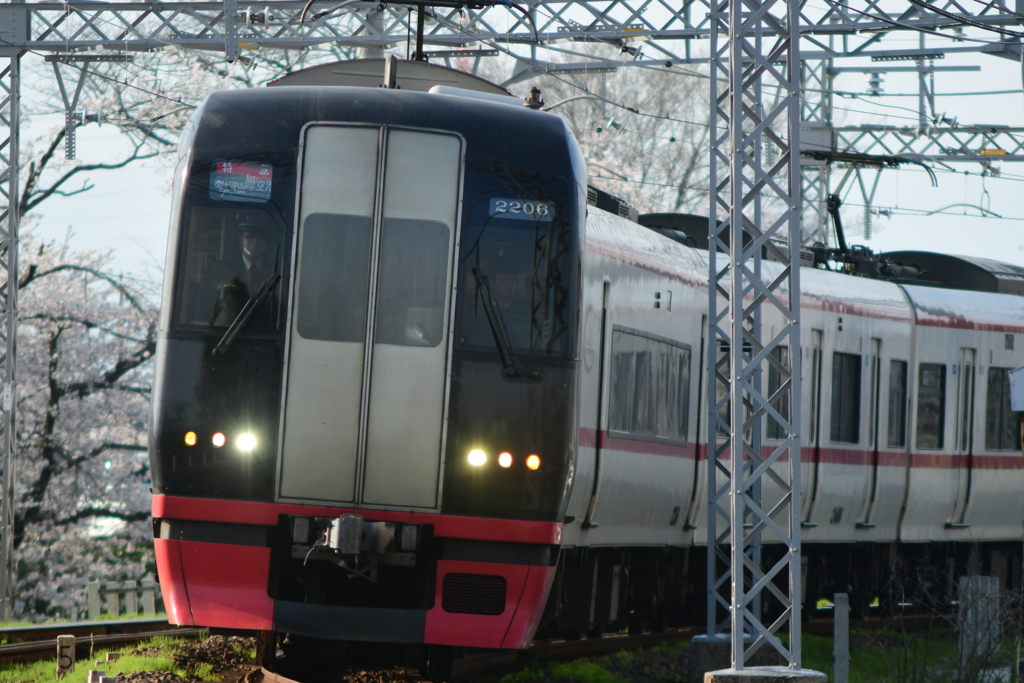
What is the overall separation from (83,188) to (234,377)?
2188cm

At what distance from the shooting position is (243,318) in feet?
25.5

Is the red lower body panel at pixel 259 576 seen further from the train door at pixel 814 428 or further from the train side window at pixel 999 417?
the train side window at pixel 999 417

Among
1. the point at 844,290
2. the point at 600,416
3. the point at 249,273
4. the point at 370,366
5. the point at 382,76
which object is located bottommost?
the point at 600,416

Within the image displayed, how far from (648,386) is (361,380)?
3962 mm

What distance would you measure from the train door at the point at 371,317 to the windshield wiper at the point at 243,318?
0.17m

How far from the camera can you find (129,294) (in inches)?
1122

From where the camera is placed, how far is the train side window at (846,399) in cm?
1429

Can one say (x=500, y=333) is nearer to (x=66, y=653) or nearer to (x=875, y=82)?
(x=66, y=653)

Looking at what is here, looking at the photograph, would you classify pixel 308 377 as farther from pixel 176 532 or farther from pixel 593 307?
pixel 593 307

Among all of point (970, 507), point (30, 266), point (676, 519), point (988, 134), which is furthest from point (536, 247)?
point (30, 266)

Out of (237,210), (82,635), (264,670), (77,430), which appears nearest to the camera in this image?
(237,210)

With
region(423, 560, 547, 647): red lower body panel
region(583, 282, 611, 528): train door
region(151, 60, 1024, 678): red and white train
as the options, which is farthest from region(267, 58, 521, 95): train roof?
region(423, 560, 547, 647): red lower body panel

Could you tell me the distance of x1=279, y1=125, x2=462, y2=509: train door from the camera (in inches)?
304

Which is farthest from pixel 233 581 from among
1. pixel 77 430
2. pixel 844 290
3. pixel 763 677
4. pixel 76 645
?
pixel 77 430
